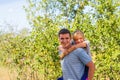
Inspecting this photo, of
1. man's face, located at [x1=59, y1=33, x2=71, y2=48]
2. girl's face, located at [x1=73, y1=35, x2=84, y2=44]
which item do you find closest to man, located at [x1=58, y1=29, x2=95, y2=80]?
man's face, located at [x1=59, y1=33, x2=71, y2=48]

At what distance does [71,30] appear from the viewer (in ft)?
23.6

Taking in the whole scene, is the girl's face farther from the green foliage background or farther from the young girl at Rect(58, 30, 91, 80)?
the green foliage background

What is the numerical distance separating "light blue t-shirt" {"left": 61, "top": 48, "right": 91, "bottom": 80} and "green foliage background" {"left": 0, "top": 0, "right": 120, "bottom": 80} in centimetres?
337

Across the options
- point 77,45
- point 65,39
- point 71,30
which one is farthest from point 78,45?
point 71,30

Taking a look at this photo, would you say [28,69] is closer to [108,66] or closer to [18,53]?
[18,53]

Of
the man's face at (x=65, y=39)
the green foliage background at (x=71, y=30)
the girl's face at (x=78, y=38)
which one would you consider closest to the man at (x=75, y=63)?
the man's face at (x=65, y=39)

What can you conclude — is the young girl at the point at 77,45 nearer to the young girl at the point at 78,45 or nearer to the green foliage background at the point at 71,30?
the young girl at the point at 78,45

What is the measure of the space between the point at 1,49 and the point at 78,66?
261 inches

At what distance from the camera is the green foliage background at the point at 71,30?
279 inches

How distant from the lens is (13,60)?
905 centimetres

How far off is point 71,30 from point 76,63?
11.8ft

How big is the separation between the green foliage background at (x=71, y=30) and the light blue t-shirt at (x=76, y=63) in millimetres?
3374

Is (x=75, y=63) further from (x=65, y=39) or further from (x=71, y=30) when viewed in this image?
(x=71, y=30)

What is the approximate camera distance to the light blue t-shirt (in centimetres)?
365
